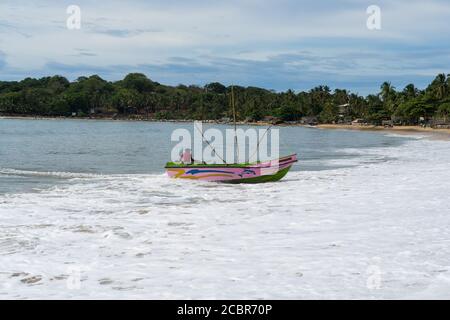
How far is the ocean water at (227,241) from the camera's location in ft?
24.2

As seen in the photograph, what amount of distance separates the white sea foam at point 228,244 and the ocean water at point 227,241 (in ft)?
0.08

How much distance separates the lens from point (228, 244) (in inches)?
391

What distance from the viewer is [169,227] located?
11.6 metres

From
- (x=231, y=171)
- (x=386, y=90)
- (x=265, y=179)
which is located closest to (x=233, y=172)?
(x=231, y=171)

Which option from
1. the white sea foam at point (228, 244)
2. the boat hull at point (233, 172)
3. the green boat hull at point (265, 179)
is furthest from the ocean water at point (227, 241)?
the green boat hull at point (265, 179)

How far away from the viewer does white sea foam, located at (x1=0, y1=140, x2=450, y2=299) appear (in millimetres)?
7367

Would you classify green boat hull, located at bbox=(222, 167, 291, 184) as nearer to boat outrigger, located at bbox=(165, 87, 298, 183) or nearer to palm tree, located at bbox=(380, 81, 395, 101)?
boat outrigger, located at bbox=(165, 87, 298, 183)

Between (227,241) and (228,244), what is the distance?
27 cm
